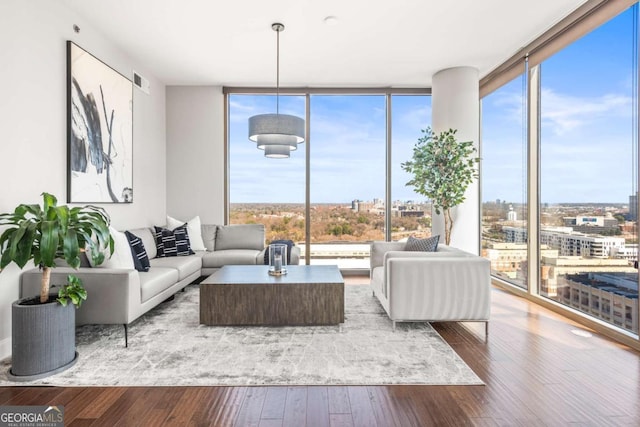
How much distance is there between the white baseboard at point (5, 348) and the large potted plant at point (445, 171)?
4529 mm

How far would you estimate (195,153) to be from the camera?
587cm

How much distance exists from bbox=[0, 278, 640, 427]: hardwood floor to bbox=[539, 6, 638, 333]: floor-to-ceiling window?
3.07 feet

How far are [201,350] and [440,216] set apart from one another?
382 centimetres

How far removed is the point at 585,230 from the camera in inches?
143

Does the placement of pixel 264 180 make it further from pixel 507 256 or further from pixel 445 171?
pixel 507 256

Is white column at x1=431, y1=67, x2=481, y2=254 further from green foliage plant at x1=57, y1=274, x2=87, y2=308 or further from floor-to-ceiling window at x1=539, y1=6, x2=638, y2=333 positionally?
green foliage plant at x1=57, y1=274, x2=87, y2=308

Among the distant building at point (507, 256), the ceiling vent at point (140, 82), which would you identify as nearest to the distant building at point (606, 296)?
the distant building at point (507, 256)

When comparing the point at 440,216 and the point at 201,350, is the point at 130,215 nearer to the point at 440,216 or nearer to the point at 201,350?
the point at 201,350

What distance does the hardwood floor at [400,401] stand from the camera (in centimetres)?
195

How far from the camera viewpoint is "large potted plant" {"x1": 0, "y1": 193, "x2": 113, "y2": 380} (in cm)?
235

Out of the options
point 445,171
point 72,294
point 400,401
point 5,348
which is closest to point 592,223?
point 445,171

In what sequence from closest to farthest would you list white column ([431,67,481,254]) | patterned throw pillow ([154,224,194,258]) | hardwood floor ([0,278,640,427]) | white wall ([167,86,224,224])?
hardwood floor ([0,278,640,427])
patterned throw pillow ([154,224,194,258])
white column ([431,67,481,254])
white wall ([167,86,224,224])

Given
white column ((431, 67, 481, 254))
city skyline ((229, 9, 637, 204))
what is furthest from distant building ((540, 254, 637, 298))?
white column ((431, 67, 481, 254))

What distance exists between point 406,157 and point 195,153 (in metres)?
3.41
